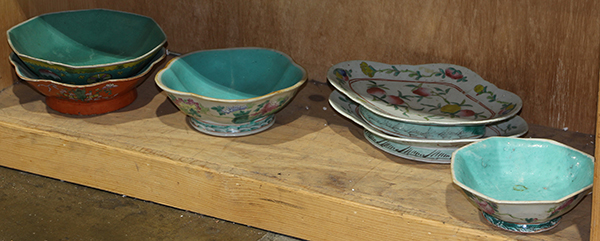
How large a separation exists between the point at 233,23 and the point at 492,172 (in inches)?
28.6

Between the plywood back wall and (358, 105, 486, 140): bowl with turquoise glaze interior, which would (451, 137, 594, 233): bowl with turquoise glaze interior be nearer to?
(358, 105, 486, 140): bowl with turquoise glaze interior

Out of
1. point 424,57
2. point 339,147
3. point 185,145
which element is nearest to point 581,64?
point 424,57

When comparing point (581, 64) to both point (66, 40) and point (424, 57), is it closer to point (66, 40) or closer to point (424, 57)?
point (424, 57)

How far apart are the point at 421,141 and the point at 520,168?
16 centimetres

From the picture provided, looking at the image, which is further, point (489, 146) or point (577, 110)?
point (577, 110)

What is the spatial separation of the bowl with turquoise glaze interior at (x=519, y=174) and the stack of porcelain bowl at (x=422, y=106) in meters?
0.06

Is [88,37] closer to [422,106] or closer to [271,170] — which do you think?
[271,170]

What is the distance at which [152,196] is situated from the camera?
1.10 meters

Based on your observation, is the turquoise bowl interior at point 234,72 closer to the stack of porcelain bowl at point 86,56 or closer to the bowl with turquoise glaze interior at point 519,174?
the stack of porcelain bowl at point 86,56

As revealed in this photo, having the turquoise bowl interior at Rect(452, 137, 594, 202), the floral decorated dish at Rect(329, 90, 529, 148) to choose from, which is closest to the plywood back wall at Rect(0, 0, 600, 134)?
the floral decorated dish at Rect(329, 90, 529, 148)

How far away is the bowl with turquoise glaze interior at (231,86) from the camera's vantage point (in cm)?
106

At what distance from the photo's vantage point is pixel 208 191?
1.04 meters

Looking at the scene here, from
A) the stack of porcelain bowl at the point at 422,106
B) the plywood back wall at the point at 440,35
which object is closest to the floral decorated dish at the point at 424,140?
the stack of porcelain bowl at the point at 422,106

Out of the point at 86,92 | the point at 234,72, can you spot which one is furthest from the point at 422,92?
the point at 86,92
